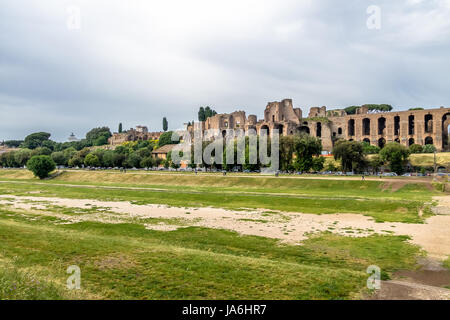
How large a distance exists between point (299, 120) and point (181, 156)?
36.7m

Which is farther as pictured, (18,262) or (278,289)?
(18,262)

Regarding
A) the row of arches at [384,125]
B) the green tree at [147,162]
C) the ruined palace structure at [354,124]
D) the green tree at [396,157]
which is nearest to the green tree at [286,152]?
the green tree at [396,157]

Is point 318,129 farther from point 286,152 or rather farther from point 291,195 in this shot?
point 291,195

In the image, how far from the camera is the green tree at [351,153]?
50906 millimetres

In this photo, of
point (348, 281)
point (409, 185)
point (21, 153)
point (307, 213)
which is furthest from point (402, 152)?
point (21, 153)

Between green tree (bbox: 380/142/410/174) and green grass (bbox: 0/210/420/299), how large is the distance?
40900 mm

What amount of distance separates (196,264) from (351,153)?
4590cm

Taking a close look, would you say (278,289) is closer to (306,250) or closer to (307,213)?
(306,250)

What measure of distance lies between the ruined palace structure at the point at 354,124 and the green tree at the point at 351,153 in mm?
32935

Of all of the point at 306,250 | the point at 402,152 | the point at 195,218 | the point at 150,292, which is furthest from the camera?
the point at 402,152

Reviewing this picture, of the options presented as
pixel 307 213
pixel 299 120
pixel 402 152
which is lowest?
pixel 307 213

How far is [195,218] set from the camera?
19906 millimetres

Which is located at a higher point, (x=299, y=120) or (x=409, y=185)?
(x=299, y=120)

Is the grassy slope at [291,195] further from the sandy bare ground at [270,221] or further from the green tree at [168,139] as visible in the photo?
the green tree at [168,139]
